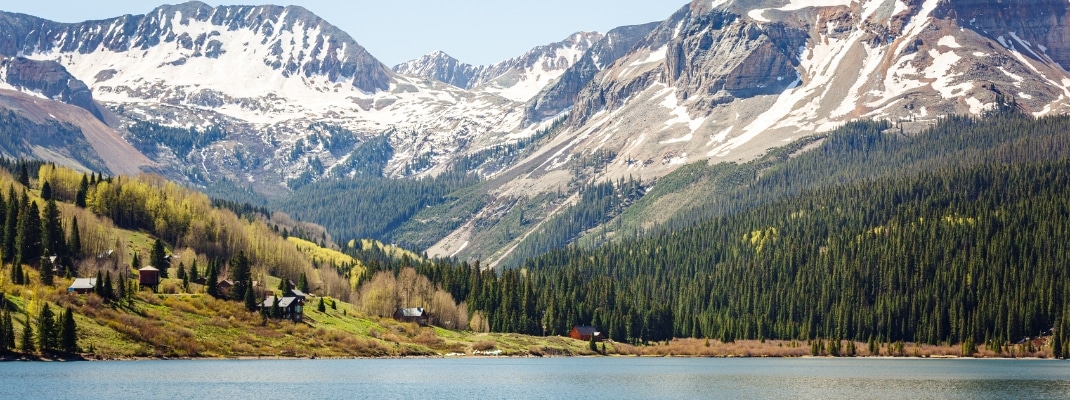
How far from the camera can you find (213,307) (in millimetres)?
176875

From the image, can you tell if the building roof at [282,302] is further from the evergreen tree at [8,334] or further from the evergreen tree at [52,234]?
the evergreen tree at [8,334]

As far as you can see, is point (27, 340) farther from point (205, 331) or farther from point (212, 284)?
point (212, 284)

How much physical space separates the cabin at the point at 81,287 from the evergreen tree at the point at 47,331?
19.3 m

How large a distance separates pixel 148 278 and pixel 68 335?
133ft

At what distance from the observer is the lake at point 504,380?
113438mm

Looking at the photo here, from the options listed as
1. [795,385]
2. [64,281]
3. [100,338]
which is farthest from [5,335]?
[795,385]

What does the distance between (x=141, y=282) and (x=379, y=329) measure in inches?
1468

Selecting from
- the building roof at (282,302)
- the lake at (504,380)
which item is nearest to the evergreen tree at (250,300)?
the building roof at (282,302)

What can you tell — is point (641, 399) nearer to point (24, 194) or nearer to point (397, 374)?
point (397, 374)

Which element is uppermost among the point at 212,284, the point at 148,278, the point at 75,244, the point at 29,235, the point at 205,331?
the point at 29,235

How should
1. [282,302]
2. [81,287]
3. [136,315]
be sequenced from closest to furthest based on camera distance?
[136,315], [81,287], [282,302]

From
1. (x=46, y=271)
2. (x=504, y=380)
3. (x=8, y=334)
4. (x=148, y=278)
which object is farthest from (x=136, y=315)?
(x=504, y=380)

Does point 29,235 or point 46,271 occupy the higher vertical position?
point 29,235

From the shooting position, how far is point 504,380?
136750mm
